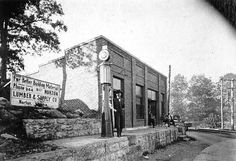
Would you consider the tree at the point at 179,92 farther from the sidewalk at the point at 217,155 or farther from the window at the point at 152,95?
the sidewalk at the point at 217,155

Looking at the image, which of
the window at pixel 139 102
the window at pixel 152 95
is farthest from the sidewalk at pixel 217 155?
the window at pixel 152 95

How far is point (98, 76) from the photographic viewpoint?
12.3 m

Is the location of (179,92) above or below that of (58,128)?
above

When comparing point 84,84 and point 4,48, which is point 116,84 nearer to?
point 84,84

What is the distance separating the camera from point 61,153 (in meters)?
3.82

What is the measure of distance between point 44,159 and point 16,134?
2.63m

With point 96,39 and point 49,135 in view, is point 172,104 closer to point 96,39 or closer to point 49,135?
point 96,39

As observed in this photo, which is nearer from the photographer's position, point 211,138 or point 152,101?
point 211,138

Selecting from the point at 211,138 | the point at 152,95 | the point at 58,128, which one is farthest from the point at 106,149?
the point at 152,95

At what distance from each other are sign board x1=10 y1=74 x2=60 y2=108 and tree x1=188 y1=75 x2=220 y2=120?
175 feet

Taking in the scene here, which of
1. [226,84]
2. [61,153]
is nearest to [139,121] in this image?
[61,153]

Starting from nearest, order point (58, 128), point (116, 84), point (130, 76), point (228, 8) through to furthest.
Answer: point (228, 8) < point (58, 128) < point (116, 84) < point (130, 76)

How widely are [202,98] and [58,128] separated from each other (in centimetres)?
5613

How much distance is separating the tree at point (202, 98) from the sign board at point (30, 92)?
175 feet
